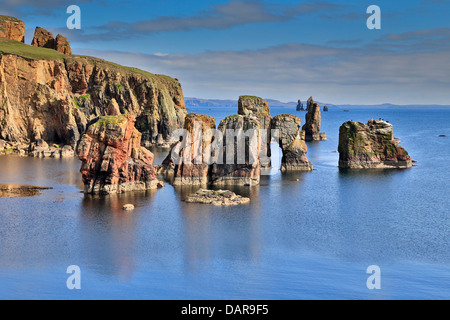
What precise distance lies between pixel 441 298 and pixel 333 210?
46.8 m

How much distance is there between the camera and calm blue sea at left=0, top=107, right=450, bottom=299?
2496 inches

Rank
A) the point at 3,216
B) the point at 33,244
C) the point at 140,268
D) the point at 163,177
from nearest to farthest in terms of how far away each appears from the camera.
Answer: the point at 140,268, the point at 33,244, the point at 3,216, the point at 163,177

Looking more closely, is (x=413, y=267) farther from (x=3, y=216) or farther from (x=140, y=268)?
(x=3, y=216)

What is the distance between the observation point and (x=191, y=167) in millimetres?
131000

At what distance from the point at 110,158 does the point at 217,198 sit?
2573cm

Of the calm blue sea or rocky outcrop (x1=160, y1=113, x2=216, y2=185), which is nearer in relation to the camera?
the calm blue sea

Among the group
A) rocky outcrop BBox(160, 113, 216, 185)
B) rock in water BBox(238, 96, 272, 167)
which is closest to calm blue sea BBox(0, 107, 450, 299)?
rocky outcrop BBox(160, 113, 216, 185)

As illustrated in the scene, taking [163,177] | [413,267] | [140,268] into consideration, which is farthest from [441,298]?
[163,177]

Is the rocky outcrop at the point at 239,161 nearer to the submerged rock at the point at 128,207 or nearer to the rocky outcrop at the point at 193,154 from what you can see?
the rocky outcrop at the point at 193,154

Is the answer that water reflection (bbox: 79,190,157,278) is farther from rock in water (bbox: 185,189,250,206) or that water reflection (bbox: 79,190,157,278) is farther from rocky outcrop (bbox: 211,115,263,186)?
rocky outcrop (bbox: 211,115,263,186)

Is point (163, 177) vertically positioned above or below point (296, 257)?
above

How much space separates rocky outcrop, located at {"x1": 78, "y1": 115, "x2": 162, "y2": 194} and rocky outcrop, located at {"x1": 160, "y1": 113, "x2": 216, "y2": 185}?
12589 millimetres

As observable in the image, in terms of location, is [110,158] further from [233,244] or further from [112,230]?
[233,244]

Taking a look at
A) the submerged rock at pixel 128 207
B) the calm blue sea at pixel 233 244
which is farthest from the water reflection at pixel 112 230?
the submerged rock at pixel 128 207
